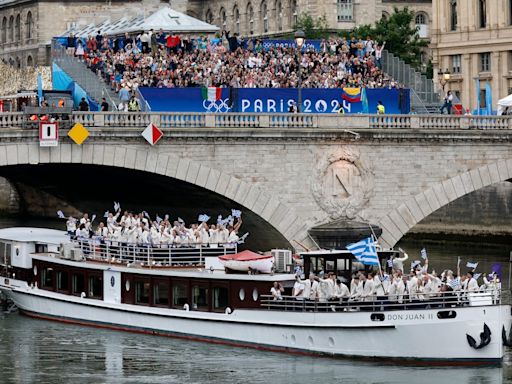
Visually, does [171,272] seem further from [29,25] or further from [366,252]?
[29,25]

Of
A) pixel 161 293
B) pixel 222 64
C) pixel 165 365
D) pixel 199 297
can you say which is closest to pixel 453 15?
pixel 222 64

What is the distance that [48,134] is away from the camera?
67875 millimetres

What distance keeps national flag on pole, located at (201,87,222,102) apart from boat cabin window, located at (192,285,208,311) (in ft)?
42.9

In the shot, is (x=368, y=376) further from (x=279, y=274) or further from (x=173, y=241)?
(x=173, y=241)

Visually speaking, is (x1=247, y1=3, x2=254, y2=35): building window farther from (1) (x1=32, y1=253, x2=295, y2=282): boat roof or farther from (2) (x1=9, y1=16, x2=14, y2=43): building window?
(1) (x1=32, y1=253, x2=295, y2=282): boat roof

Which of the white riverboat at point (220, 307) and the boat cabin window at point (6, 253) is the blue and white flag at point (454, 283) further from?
the boat cabin window at point (6, 253)

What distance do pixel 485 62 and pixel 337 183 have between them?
119 feet

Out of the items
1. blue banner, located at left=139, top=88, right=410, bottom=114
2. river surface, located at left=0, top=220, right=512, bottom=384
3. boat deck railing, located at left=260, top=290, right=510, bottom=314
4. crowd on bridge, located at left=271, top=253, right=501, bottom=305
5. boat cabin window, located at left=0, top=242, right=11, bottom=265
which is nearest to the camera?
river surface, located at left=0, top=220, right=512, bottom=384

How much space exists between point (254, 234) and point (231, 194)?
4139 mm

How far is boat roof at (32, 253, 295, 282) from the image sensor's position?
61.2 metres

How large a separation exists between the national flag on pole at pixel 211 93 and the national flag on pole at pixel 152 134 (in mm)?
5584

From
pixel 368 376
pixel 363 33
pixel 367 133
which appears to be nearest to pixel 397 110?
pixel 367 133

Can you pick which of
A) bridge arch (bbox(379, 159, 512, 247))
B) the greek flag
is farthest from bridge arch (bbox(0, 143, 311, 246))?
the greek flag

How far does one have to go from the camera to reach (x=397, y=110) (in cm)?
7731
